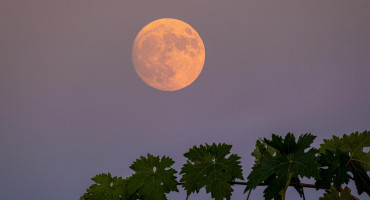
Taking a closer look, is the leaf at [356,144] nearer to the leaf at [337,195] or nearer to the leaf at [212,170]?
the leaf at [337,195]

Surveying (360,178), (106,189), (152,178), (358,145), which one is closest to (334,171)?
(360,178)

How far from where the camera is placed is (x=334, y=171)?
1.60 metres

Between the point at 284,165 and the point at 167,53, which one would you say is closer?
the point at 284,165

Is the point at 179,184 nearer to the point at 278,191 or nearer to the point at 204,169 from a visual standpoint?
the point at 204,169

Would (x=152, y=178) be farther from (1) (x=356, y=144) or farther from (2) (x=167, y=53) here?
(2) (x=167, y=53)

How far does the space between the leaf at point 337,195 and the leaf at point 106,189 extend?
1.20 meters

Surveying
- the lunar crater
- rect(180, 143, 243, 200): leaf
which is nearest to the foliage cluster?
rect(180, 143, 243, 200): leaf

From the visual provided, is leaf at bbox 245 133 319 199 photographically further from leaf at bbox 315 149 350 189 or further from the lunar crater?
the lunar crater

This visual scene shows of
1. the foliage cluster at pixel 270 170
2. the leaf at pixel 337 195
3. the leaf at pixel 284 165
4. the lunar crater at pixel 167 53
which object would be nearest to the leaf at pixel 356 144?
the foliage cluster at pixel 270 170

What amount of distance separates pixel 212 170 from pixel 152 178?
426 millimetres

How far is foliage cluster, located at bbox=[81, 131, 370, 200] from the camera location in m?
1.50

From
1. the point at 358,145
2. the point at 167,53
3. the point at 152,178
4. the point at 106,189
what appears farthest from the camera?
the point at 167,53

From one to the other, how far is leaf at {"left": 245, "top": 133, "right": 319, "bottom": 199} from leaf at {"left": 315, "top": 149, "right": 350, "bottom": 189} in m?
0.18

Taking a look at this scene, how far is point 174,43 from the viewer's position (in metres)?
15.9
